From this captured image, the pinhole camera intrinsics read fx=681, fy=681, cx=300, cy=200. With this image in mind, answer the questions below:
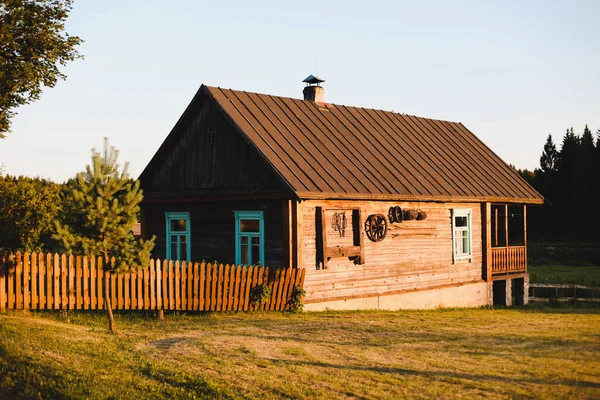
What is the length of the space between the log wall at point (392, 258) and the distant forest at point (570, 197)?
42355 mm

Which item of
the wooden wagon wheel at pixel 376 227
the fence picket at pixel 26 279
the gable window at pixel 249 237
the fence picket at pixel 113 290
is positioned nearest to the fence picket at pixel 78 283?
the fence picket at pixel 113 290

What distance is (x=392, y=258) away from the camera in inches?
934

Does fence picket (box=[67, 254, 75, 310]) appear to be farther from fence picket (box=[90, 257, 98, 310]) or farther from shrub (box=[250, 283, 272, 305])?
shrub (box=[250, 283, 272, 305])

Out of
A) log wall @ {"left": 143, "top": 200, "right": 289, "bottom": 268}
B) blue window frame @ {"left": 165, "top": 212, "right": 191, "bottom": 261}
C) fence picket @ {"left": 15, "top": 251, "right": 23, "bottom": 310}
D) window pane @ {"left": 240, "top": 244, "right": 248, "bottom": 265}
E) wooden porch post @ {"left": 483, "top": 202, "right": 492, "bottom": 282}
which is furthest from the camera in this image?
wooden porch post @ {"left": 483, "top": 202, "right": 492, "bottom": 282}

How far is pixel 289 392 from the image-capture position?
10.5 m

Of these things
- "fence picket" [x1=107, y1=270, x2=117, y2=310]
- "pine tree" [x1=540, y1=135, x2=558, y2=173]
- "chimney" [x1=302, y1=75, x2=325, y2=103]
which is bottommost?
"fence picket" [x1=107, y1=270, x2=117, y2=310]

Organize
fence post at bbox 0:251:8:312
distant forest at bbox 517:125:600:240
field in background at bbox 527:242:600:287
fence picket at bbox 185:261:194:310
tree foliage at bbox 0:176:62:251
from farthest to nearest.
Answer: distant forest at bbox 517:125:600:240, field in background at bbox 527:242:600:287, tree foliage at bbox 0:176:62:251, fence picket at bbox 185:261:194:310, fence post at bbox 0:251:8:312

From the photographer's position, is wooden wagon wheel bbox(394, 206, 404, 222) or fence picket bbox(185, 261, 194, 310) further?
wooden wagon wheel bbox(394, 206, 404, 222)

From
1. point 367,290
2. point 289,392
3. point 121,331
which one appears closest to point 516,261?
point 367,290

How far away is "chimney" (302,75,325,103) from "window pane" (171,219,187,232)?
7077 mm

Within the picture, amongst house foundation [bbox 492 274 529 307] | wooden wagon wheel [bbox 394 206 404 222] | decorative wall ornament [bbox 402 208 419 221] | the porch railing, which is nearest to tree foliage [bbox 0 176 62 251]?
wooden wagon wheel [bbox 394 206 404 222]

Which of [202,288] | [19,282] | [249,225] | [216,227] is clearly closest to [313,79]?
[216,227]

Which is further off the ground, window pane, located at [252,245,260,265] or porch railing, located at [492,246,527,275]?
window pane, located at [252,245,260,265]

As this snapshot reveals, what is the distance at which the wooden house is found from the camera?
68.6ft
